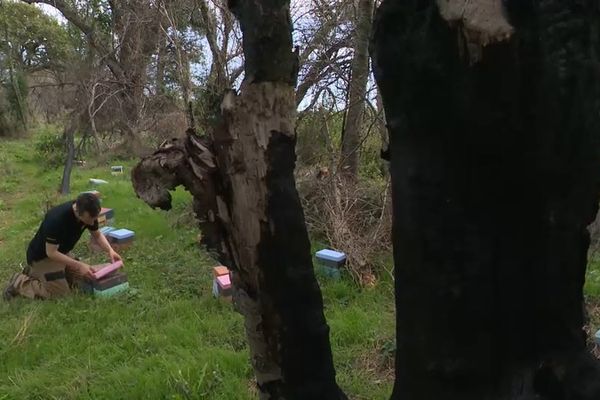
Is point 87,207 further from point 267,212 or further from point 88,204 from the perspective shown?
point 267,212

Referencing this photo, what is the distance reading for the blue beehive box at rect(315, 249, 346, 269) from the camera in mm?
5301

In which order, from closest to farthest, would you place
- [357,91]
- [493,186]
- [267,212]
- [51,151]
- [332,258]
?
[493,186], [267,212], [332,258], [357,91], [51,151]

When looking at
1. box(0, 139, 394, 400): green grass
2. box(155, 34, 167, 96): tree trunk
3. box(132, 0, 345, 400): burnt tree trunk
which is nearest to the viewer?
box(132, 0, 345, 400): burnt tree trunk

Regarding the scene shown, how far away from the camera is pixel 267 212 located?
68.4 inches

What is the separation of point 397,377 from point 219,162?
0.83 metres

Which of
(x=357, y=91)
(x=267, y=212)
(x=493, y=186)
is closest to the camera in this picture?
(x=493, y=186)

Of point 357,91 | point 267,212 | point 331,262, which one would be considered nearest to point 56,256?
point 331,262

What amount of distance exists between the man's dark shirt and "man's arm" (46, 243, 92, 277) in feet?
0.19

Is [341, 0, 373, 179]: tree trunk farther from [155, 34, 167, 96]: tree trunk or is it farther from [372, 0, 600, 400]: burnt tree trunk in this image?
[372, 0, 600, 400]: burnt tree trunk

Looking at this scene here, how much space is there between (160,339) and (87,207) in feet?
5.21

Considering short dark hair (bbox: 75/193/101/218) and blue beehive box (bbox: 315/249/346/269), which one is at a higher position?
short dark hair (bbox: 75/193/101/218)

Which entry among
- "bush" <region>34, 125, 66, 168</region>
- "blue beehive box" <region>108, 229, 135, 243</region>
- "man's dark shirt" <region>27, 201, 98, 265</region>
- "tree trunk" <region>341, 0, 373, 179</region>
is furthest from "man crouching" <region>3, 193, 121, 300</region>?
"bush" <region>34, 125, 66, 168</region>

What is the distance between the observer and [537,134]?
4.00ft

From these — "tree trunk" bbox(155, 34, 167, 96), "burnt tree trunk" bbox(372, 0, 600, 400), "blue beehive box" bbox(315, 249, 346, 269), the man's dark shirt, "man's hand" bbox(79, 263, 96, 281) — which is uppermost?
"tree trunk" bbox(155, 34, 167, 96)
